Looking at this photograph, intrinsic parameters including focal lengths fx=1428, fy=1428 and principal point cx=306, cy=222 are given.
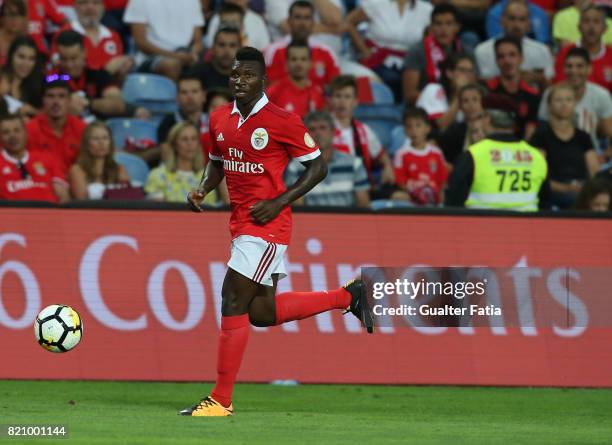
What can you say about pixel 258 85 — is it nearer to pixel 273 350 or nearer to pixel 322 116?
pixel 273 350

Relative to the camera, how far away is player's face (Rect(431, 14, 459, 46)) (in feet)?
56.6

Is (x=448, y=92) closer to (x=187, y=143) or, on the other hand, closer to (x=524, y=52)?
(x=524, y=52)

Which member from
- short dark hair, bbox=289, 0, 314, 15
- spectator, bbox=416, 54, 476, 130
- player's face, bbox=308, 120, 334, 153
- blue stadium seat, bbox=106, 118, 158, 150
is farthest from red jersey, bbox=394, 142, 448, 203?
blue stadium seat, bbox=106, 118, 158, 150

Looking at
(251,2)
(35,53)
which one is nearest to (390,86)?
(251,2)

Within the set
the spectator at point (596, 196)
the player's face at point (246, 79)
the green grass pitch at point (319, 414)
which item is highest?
the player's face at point (246, 79)

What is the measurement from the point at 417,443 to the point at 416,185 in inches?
297

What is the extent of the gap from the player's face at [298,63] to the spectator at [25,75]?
276 cm

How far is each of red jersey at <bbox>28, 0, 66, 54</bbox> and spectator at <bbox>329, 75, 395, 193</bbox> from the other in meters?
3.50

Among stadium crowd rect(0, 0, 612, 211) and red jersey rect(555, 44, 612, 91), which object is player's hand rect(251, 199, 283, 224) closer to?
stadium crowd rect(0, 0, 612, 211)

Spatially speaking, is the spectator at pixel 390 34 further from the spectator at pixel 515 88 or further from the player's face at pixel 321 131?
the player's face at pixel 321 131

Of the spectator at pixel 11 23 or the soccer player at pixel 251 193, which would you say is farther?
the spectator at pixel 11 23

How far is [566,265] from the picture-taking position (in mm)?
13016

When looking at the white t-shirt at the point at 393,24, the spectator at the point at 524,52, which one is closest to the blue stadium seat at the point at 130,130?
the white t-shirt at the point at 393,24

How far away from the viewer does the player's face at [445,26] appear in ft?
56.6
